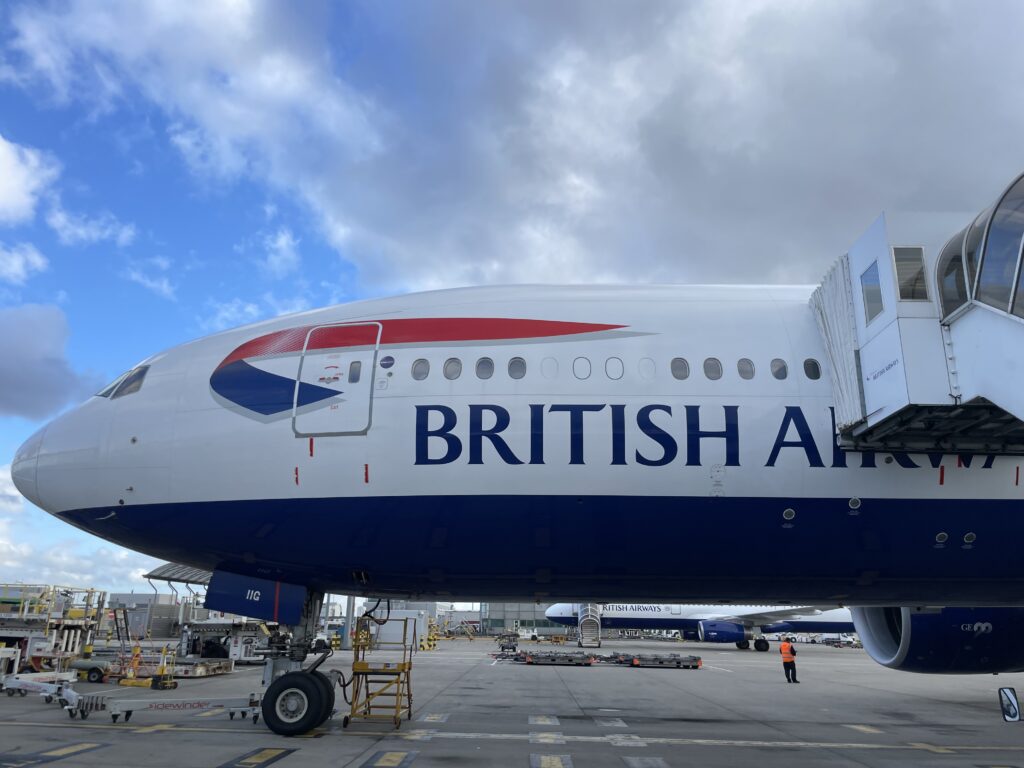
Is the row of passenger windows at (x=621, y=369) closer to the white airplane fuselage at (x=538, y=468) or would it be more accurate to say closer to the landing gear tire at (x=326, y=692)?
the white airplane fuselage at (x=538, y=468)

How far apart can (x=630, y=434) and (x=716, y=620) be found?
46573 millimetres

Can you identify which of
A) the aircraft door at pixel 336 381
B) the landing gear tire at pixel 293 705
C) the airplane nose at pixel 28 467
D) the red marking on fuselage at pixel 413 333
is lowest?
the landing gear tire at pixel 293 705

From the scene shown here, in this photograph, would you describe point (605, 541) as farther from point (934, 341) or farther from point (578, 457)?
point (934, 341)

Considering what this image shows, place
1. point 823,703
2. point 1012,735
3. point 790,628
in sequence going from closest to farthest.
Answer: point 1012,735
point 823,703
point 790,628

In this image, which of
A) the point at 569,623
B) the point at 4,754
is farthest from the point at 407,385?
the point at 569,623

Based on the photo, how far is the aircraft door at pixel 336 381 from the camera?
31.0ft

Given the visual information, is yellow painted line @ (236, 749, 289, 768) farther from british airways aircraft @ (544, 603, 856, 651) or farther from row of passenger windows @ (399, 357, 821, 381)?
british airways aircraft @ (544, 603, 856, 651)

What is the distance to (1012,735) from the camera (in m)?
11.8

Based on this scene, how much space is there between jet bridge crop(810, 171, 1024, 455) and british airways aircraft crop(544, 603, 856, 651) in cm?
4189

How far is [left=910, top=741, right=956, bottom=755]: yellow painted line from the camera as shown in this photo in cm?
988

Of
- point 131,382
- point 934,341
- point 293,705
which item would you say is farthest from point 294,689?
point 934,341

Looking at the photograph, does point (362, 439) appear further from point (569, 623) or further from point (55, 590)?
point (569, 623)

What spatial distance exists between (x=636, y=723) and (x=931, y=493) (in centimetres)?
622

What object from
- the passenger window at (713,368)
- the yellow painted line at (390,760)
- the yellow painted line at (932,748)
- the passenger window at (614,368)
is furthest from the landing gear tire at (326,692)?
the yellow painted line at (932,748)
